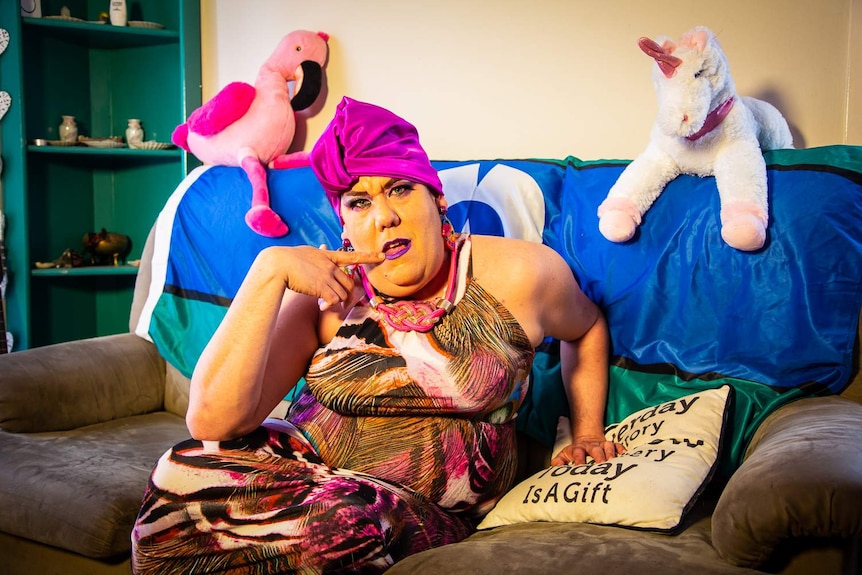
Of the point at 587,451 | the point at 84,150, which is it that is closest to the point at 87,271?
the point at 84,150

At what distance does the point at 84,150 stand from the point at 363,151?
7.30 feet

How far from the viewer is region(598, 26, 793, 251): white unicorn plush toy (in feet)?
5.53

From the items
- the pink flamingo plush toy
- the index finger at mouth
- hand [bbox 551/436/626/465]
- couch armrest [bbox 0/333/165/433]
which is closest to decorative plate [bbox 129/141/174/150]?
the pink flamingo plush toy

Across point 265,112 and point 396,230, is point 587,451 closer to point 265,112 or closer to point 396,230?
point 396,230

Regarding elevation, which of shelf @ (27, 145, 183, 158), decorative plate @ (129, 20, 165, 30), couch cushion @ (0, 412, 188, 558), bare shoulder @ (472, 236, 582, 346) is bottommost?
couch cushion @ (0, 412, 188, 558)

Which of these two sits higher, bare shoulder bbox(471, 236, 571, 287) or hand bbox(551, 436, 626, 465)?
bare shoulder bbox(471, 236, 571, 287)

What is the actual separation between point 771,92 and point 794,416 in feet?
3.03

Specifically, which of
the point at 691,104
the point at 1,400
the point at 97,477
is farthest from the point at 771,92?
the point at 1,400

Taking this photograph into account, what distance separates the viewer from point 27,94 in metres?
3.44

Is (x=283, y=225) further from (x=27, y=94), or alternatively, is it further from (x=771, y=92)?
(x=27, y=94)

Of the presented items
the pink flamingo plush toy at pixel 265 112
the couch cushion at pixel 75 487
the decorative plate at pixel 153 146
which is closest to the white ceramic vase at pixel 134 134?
the decorative plate at pixel 153 146

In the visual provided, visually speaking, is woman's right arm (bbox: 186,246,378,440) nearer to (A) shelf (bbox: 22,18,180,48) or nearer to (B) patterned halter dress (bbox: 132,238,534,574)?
(B) patterned halter dress (bbox: 132,238,534,574)

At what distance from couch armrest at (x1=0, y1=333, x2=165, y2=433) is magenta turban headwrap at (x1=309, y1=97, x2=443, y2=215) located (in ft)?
3.62

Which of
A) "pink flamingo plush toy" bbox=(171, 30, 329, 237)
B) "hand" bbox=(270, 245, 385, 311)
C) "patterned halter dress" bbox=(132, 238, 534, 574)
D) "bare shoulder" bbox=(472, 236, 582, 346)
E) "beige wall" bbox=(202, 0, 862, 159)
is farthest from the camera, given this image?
"pink flamingo plush toy" bbox=(171, 30, 329, 237)
